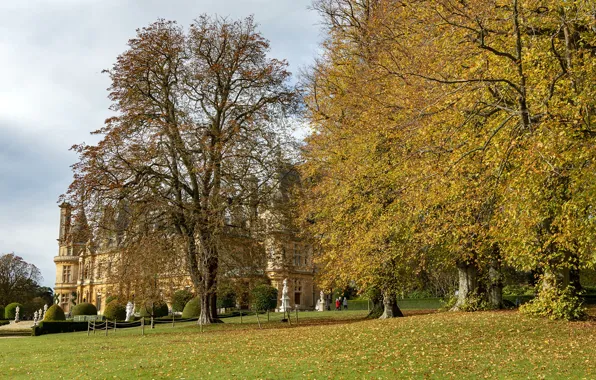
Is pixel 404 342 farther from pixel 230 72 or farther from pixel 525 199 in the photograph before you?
pixel 230 72

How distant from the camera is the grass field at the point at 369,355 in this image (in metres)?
11.5

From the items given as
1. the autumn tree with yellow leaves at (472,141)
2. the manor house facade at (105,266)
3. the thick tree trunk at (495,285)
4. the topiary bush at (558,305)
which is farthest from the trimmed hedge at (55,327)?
the topiary bush at (558,305)

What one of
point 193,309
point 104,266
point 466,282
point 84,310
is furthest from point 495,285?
point 84,310

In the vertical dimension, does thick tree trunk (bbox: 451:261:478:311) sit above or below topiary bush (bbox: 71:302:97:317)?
above

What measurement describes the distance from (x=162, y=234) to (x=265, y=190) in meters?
4.92

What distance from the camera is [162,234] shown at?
26.0 m

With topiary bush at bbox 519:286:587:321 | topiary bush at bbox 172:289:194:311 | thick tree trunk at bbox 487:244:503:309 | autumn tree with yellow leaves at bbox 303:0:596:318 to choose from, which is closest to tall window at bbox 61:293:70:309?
topiary bush at bbox 172:289:194:311

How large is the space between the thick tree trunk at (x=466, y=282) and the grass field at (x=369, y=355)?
4.95 metres

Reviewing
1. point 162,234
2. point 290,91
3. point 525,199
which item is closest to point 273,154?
point 290,91

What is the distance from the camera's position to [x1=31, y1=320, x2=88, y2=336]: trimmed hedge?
32.8m

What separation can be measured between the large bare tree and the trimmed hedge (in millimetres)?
10288

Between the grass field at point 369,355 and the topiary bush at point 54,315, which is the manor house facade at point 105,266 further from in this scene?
the grass field at point 369,355

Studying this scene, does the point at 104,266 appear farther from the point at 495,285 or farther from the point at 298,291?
the point at 298,291

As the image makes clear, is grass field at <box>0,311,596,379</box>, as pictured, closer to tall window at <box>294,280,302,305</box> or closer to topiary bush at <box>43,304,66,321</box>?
topiary bush at <box>43,304,66,321</box>
